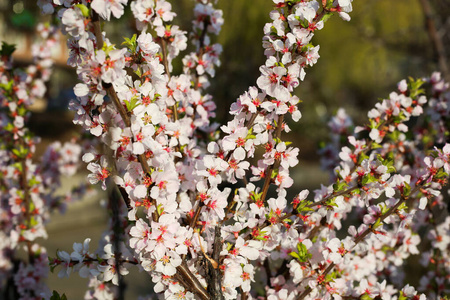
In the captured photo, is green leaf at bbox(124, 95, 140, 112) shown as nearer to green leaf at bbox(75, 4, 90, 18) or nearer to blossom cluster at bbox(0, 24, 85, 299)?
green leaf at bbox(75, 4, 90, 18)

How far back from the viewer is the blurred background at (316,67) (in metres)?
5.41

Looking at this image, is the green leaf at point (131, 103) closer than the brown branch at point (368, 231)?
Yes

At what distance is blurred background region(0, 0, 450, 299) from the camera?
5.41 metres

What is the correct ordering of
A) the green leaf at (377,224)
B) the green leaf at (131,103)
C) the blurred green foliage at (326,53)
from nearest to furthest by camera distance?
1. the green leaf at (131,103)
2. the green leaf at (377,224)
3. the blurred green foliage at (326,53)

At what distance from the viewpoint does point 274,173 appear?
1.51 metres

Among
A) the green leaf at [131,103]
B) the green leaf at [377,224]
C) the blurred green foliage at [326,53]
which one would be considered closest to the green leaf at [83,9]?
the green leaf at [131,103]

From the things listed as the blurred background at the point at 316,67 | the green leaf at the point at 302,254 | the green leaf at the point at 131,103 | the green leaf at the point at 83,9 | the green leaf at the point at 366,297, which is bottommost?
the green leaf at the point at 366,297

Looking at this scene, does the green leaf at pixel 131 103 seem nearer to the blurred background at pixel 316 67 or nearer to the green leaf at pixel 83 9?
the green leaf at pixel 83 9

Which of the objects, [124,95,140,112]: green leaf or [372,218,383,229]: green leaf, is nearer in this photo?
[124,95,140,112]: green leaf

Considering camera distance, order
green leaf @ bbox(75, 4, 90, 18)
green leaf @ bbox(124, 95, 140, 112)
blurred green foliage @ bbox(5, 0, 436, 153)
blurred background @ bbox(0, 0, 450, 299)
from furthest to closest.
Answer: blurred green foliage @ bbox(5, 0, 436, 153), blurred background @ bbox(0, 0, 450, 299), green leaf @ bbox(124, 95, 140, 112), green leaf @ bbox(75, 4, 90, 18)

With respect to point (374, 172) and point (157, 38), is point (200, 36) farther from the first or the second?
point (374, 172)

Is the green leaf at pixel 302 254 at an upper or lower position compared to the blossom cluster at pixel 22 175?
lower

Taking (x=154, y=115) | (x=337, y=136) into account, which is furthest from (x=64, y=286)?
(x=154, y=115)

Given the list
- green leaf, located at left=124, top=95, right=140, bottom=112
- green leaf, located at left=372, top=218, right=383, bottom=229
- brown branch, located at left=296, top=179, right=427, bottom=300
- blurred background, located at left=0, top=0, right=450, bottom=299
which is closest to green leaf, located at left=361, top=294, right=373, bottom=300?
brown branch, located at left=296, top=179, right=427, bottom=300
